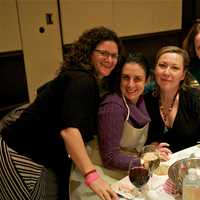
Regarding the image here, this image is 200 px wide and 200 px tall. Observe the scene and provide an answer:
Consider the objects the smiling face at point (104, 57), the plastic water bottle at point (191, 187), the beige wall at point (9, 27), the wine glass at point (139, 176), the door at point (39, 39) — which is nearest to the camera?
the plastic water bottle at point (191, 187)

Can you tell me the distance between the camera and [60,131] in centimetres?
148

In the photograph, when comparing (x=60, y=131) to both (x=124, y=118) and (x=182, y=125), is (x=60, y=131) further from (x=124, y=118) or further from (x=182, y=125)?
(x=182, y=125)

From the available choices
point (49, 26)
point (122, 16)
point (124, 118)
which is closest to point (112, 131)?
point (124, 118)

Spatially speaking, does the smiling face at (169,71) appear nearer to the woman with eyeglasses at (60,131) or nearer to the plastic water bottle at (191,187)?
the woman with eyeglasses at (60,131)

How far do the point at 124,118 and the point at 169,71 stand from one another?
19.9 inches

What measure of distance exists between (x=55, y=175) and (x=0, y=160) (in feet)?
1.30

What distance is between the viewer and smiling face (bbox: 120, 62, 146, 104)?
5.58 ft

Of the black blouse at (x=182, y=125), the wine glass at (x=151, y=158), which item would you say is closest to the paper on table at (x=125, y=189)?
the wine glass at (x=151, y=158)

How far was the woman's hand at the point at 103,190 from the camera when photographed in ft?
3.98

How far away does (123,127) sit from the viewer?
63.7 inches

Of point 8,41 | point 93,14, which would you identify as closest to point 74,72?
point 8,41

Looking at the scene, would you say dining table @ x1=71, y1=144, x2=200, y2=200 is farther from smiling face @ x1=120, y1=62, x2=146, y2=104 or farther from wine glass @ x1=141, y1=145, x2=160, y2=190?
smiling face @ x1=120, y1=62, x2=146, y2=104

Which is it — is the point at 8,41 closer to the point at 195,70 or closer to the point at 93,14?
the point at 93,14

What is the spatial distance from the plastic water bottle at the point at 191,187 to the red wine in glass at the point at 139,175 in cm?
15
